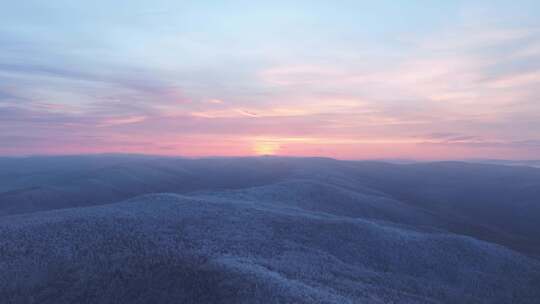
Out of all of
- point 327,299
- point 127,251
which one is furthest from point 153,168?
point 327,299

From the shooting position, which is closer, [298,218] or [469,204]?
[298,218]

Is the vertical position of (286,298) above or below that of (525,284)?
above

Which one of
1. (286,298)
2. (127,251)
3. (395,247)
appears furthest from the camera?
(395,247)

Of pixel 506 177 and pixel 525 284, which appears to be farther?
pixel 506 177

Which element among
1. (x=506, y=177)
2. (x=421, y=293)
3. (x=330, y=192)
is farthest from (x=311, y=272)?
(x=506, y=177)

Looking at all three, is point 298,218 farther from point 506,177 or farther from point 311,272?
point 506,177

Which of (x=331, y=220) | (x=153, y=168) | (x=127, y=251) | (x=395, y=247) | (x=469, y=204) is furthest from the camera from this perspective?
(x=153, y=168)

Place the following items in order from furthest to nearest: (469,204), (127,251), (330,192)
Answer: (469,204) < (330,192) < (127,251)

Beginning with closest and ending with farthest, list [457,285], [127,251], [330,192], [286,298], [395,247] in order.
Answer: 1. [286,298]
2. [127,251]
3. [457,285]
4. [395,247]
5. [330,192]

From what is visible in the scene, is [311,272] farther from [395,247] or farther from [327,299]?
[395,247]
